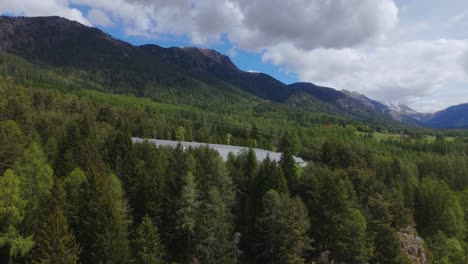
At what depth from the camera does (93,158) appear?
60.0 metres

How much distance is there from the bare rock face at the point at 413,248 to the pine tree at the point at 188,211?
1551 inches

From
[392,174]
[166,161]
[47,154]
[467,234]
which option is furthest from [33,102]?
[467,234]

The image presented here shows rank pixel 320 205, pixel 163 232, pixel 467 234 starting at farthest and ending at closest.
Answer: pixel 467 234, pixel 320 205, pixel 163 232

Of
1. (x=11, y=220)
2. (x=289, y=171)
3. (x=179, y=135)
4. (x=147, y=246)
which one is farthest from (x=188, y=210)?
(x=179, y=135)

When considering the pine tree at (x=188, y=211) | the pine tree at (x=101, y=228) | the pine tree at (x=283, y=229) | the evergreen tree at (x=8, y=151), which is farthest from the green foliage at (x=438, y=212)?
the evergreen tree at (x=8, y=151)

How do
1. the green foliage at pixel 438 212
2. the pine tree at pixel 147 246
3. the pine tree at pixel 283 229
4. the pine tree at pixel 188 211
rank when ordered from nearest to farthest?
1. the pine tree at pixel 147 246
2. the pine tree at pixel 283 229
3. the pine tree at pixel 188 211
4. the green foliage at pixel 438 212

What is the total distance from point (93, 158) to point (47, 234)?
2551 cm

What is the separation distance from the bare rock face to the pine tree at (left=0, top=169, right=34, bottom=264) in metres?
61.3

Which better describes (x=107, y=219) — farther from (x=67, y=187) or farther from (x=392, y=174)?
(x=392, y=174)

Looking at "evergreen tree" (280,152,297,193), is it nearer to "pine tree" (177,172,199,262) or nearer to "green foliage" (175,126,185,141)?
"pine tree" (177,172,199,262)

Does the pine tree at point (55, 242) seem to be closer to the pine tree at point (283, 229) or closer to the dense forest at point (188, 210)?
the dense forest at point (188, 210)

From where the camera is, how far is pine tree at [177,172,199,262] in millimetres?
52281

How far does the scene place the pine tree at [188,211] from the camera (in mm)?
52281

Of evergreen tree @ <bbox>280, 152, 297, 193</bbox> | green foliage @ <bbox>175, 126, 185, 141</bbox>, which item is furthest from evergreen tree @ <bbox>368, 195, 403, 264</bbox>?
green foliage @ <bbox>175, 126, 185, 141</bbox>
